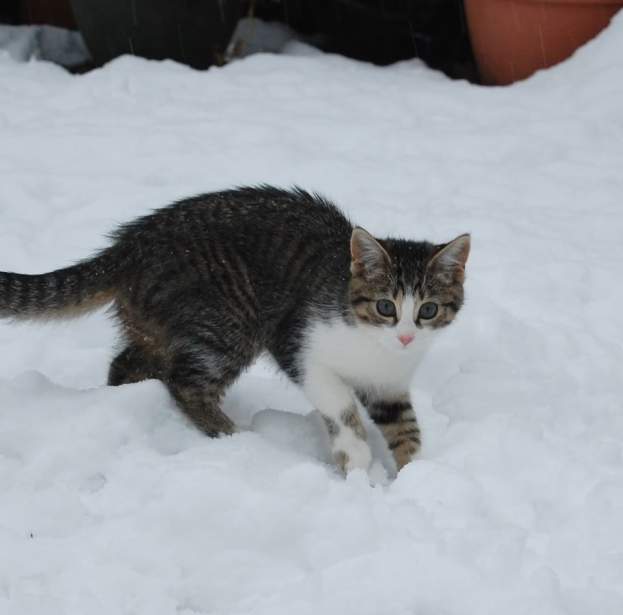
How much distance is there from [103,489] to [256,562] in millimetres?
629

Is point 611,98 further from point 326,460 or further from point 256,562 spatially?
point 256,562

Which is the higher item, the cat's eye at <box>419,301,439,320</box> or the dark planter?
the cat's eye at <box>419,301,439,320</box>

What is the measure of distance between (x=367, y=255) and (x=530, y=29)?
4.35 meters

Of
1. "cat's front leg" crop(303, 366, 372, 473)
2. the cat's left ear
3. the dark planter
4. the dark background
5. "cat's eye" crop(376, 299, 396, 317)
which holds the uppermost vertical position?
the cat's left ear

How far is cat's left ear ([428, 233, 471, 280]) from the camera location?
4004 mm

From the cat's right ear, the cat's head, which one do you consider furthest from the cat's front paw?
the cat's right ear

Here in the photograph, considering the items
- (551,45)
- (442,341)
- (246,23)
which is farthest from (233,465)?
(246,23)

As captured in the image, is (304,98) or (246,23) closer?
(304,98)

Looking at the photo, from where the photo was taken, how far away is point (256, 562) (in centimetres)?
322

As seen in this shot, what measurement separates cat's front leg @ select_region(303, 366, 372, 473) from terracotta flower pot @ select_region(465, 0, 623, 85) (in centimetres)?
448

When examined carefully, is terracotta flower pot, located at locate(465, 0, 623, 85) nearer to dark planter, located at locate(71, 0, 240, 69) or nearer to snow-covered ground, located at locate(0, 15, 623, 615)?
snow-covered ground, located at locate(0, 15, 623, 615)

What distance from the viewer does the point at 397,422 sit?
13.8 ft

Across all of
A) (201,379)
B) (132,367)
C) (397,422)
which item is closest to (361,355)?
(397,422)

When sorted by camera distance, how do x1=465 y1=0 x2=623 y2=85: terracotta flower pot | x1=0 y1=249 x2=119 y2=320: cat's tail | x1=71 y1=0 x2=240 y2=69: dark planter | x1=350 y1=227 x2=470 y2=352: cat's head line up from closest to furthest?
x1=350 y1=227 x2=470 y2=352: cat's head
x1=0 y1=249 x2=119 y2=320: cat's tail
x1=465 y1=0 x2=623 y2=85: terracotta flower pot
x1=71 y1=0 x2=240 y2=69: dark planter
